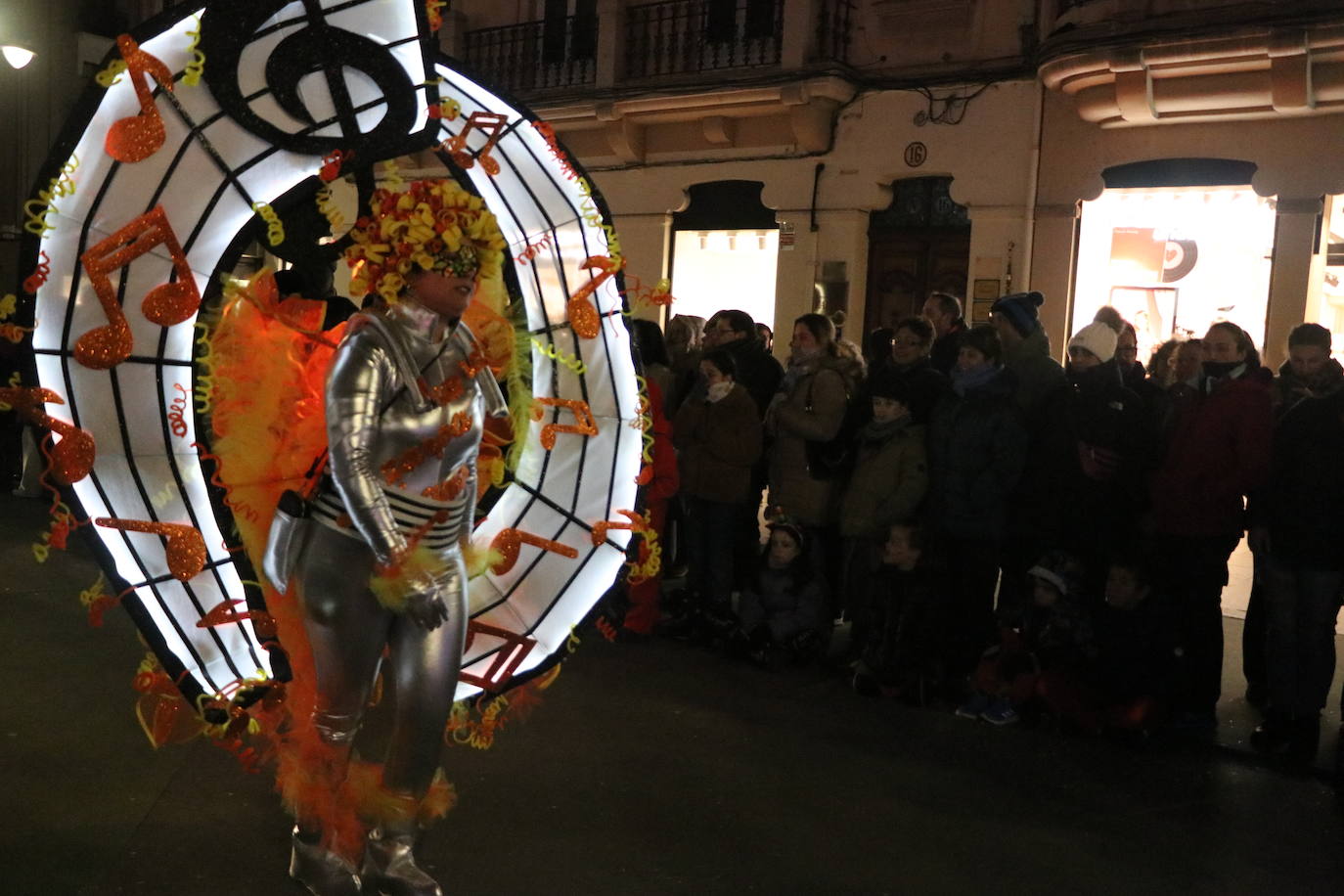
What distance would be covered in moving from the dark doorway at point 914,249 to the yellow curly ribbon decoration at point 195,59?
35.1 feet

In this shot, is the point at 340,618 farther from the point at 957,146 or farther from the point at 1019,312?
the point at 957,146

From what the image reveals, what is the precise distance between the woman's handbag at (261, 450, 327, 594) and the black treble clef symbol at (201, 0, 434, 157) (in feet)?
3.17

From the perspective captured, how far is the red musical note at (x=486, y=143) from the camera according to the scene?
385 centimetres

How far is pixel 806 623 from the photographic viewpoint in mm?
6527

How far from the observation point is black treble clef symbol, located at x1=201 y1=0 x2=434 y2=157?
11.5 ft

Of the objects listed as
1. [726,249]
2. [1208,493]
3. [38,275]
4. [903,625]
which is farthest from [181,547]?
[726,249]

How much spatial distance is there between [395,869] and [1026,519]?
12.4 ft

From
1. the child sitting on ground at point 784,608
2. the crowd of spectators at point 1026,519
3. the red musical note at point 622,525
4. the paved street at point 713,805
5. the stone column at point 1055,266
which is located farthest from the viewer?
the stone column at point 1055,266

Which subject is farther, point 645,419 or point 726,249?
point 726,249

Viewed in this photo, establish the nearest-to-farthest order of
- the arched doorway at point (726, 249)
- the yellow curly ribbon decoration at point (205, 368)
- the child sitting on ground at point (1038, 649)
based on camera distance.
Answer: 1. the yellow curly ribbon decoration at point (205, 368)
2. the child sitting on ground at point (1038, 649)
3. the arched doorway at point (726, 249)

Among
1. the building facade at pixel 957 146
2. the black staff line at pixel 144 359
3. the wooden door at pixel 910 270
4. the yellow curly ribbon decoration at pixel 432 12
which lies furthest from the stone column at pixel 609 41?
the black staff line at pixel 144 359

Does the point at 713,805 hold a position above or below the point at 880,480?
below

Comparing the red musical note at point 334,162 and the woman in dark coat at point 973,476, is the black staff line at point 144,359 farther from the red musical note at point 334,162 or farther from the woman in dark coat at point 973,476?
the woman in dark coat at point 973,476

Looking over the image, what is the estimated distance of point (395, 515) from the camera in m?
3.36
